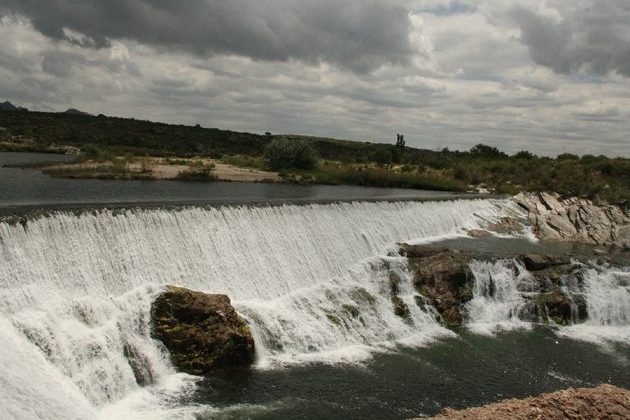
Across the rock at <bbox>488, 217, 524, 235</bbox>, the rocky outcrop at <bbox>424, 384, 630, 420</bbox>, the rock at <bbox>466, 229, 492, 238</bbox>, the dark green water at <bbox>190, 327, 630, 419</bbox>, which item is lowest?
the dark green water at <bbox>190, 327, 630, 419</bbox>

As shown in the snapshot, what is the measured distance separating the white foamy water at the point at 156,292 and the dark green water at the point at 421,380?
97cm

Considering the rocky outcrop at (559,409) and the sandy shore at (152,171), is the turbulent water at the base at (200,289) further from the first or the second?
the sandy shore at (152,171)

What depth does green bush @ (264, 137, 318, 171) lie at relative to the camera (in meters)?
52.4

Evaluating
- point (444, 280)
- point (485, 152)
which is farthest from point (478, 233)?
point (485, 152)

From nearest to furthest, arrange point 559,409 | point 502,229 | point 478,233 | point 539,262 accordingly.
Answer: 1. point 559,409
2. point 539,262
3. point 478,233
4. point 502,229

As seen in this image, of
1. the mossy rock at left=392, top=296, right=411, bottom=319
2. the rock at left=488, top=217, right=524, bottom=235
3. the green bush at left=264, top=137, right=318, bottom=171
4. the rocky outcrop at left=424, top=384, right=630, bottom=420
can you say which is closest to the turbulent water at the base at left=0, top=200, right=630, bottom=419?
the mossy rock at left=392, top=296, right=411, bottom=319

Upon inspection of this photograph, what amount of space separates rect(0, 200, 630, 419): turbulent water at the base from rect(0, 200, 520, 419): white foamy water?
0.12 ft

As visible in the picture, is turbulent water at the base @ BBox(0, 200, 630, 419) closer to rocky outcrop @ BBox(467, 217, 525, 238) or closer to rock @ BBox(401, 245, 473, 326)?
rock @ BBox(401, 245, 473, 326)

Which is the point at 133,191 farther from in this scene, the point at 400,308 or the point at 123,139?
the point at 123,139

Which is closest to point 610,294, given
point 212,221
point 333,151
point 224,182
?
point 212,221

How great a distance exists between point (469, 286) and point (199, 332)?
11527 millimetres

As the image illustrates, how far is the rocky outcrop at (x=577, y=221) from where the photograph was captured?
1400 inches

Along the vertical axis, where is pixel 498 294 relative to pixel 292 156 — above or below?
below

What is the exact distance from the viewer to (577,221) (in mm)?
37594
